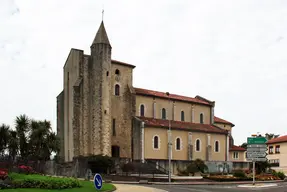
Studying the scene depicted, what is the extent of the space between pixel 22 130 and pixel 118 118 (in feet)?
48.7

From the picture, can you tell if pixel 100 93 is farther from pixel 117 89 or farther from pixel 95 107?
pixel 117 89

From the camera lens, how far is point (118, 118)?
2470 inches

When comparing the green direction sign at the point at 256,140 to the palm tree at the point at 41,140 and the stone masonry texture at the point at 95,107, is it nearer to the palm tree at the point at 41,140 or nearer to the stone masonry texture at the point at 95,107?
the stone masonry texture at the point at 95,107

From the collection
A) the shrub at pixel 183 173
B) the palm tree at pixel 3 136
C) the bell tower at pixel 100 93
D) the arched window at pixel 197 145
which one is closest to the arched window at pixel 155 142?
the shrub at pixel 183 173

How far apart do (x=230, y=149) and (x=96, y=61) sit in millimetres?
30942

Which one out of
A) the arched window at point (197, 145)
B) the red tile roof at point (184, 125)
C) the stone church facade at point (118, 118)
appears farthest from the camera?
the arched window at point (197, 145)

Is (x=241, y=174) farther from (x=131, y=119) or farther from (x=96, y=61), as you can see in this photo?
(x=96, y=61)

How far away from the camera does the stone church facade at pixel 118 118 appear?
59.2m

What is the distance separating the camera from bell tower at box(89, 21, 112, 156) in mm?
58312

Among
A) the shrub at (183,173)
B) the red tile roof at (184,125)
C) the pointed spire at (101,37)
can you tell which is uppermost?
the pointed spire at (101,37)

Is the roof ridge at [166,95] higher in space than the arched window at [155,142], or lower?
higher

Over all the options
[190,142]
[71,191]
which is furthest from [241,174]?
[71,191]

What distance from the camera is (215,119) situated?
81438 mm

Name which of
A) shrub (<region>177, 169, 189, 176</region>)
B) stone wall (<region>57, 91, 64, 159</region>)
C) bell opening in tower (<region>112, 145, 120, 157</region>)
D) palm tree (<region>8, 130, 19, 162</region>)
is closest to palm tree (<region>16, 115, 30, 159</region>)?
palm tree (<region>8, 130, 19, 162</region>)
